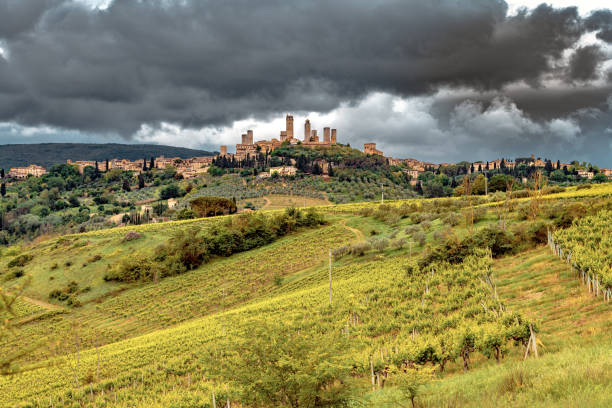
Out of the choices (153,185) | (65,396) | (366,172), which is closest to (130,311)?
(65,396)

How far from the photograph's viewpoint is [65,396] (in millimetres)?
26062

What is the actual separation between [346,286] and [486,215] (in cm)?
2337

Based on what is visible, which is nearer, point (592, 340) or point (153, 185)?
point (592, 340)

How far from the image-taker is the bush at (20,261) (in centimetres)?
7131

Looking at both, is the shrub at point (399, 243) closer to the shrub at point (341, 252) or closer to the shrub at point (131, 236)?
the shrub at point (341, 252)

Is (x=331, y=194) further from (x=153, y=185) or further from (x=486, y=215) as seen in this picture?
(x=153, y=185)

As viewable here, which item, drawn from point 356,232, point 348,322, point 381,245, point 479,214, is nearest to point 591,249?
point 348,322

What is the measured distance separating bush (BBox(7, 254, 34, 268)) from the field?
1663mm


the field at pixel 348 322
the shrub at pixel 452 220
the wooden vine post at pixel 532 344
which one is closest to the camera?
the field at pixel 348 322

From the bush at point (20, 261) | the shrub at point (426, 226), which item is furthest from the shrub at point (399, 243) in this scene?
the bush at point (20, 261)

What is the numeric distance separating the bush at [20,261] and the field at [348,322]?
5.46 ft

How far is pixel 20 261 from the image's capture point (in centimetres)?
7238

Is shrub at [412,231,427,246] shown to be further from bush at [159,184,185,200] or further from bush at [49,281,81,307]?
bush at [159,184,185,200]

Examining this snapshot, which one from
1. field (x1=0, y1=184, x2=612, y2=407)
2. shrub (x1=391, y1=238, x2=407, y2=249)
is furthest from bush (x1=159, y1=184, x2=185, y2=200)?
shrub (x1=391, y1=238, x2=407, y2=249)
